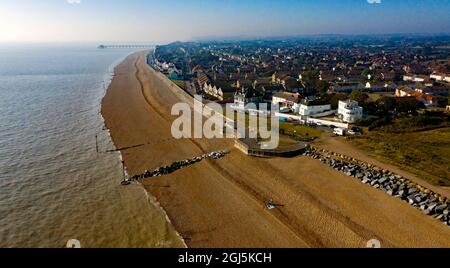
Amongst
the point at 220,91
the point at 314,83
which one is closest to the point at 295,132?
the point at 220,91

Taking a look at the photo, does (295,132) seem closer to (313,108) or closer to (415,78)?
(313,108)

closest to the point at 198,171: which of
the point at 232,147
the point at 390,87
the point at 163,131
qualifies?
the point at 232,147

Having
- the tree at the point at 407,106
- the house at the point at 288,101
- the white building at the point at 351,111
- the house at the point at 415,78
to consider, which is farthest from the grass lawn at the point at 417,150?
the house at the point at 415,78

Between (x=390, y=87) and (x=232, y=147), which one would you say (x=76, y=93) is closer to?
(x=232, y=147)

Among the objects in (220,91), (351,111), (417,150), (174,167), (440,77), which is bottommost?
(174,167)

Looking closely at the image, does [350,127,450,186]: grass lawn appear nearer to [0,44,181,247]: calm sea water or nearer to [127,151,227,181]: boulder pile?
[127,151,227,181]: boulder pile

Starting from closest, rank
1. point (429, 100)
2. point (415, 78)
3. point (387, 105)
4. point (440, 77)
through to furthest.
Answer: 1. point (387, 105)
2. point (429, 100)
3. point (415, 78)
4. point (440, 77)

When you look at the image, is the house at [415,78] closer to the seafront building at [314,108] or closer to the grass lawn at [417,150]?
the grass lawn at [417,150]
